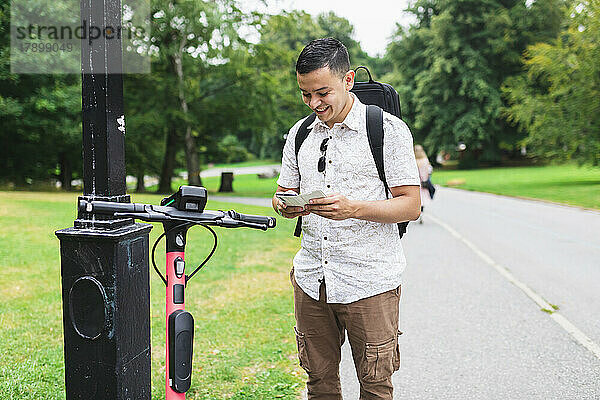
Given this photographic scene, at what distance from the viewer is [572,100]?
89.5ft

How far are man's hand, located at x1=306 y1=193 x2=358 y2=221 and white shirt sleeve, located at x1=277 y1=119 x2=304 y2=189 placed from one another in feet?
1.59

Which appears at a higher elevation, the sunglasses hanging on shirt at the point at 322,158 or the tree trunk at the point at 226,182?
the sunglasses hanging on shirt at the point at 322,158

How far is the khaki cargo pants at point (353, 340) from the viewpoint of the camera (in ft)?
8.85

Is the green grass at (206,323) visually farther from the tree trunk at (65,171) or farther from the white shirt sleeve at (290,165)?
the tree trunk at (65,171)

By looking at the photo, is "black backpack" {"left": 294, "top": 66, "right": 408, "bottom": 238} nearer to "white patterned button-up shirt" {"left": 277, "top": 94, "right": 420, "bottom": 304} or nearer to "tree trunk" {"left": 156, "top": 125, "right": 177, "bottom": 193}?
"white patterned button-up shirt" {"left": 277, "top": 94, "right": 420, "bottom": 304}

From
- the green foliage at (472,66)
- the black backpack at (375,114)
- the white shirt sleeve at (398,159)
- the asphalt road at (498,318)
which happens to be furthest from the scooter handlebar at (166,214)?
the green foliage at (472,66)

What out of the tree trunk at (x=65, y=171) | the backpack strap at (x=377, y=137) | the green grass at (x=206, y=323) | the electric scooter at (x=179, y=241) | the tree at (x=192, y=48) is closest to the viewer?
the electric scooter at (x=179, y=241)

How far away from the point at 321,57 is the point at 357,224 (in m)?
0.75

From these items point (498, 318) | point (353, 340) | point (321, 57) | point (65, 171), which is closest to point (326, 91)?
point (321, 57)

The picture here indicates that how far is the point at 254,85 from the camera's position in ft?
88.0

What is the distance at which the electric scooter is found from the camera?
241 centimetres

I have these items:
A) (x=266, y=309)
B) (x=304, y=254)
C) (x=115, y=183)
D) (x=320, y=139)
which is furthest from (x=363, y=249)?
(x=266, y=309)

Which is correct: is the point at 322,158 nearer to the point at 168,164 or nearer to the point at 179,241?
the point at 179,241
